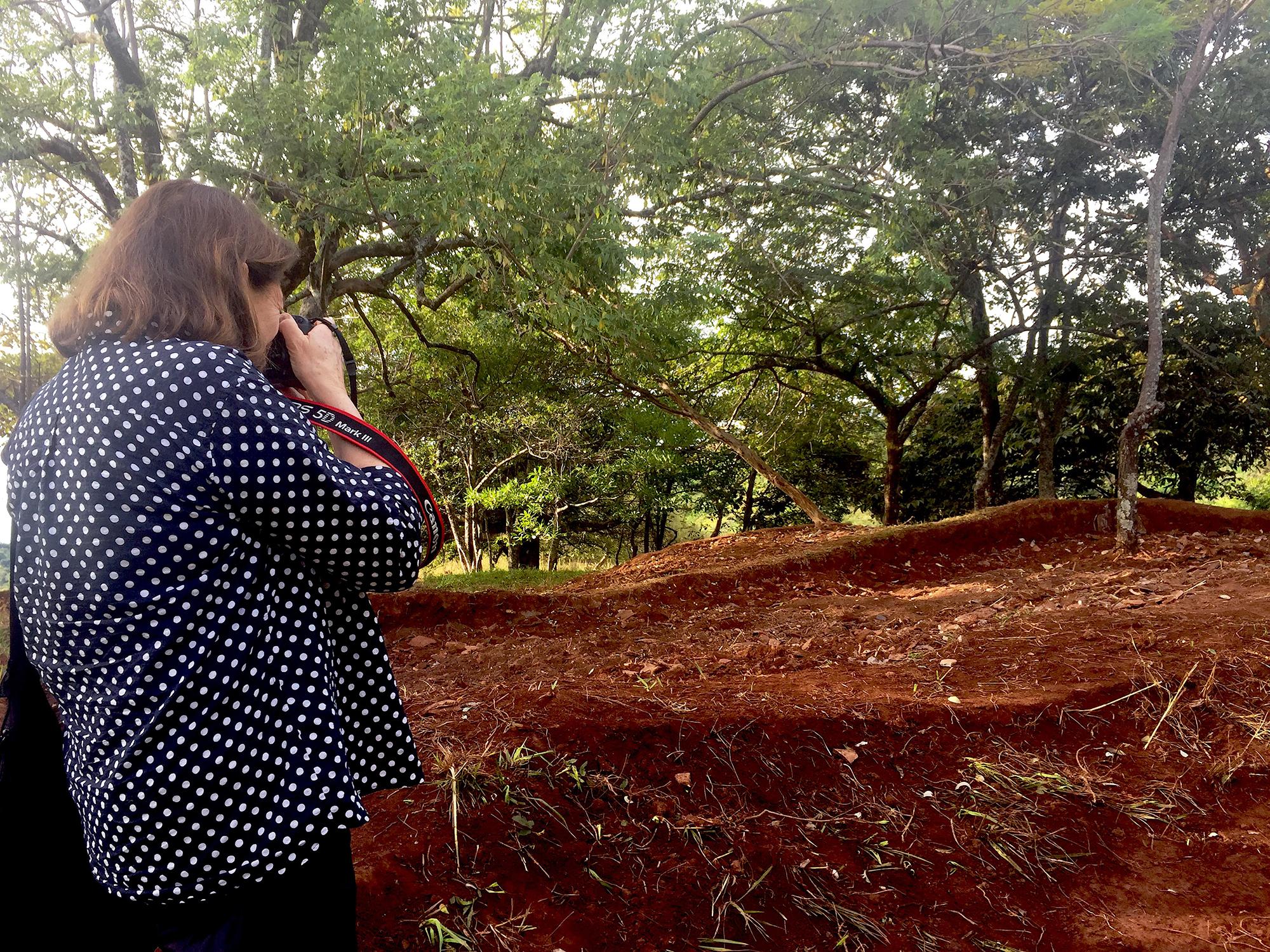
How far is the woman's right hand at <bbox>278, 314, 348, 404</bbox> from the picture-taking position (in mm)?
1520

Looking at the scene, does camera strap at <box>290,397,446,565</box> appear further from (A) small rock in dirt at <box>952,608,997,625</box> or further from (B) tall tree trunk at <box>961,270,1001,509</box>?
(B) tall tree trunk at <box>961,270,1001,509</box>

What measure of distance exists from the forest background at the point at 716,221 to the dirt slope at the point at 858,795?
3595mm

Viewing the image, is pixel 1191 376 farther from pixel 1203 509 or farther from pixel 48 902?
pixel 48 902

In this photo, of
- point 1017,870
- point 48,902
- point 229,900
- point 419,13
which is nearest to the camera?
point 229,900

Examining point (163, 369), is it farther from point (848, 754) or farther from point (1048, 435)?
point (1048, 435)

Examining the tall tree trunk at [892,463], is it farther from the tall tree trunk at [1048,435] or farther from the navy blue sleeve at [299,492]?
the navy blue sleeve at [299,492]

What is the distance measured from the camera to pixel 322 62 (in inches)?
256

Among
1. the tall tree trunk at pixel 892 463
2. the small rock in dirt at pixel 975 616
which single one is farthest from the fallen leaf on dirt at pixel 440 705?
the tall tree trunk at pixel 892 463

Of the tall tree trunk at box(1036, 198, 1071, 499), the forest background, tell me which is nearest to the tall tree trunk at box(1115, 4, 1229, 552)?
the forest background

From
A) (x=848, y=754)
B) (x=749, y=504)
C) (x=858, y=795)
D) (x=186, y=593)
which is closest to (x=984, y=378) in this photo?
(x=749, y=504)

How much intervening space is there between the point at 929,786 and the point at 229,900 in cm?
236

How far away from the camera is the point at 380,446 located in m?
1.47

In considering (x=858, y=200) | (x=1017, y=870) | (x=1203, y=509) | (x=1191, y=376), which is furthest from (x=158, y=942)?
(x=1191, y=376)

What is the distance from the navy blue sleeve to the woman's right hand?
0.69ft
